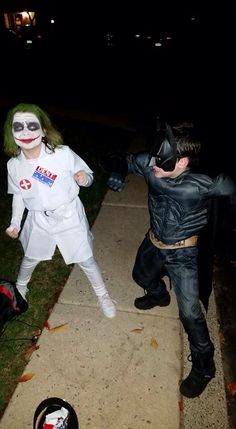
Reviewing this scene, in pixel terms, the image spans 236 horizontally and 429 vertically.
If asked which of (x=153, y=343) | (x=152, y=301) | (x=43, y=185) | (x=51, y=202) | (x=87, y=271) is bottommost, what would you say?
(x=153, y=343)

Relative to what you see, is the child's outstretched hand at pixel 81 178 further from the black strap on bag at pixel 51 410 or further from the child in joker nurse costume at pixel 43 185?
the black strap on bag at pixel 51 410

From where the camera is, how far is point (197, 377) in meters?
2.84

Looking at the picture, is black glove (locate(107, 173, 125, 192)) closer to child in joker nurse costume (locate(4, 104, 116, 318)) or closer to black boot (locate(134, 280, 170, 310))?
child in joker nurse costume (locate(4, 104, 116, 318))

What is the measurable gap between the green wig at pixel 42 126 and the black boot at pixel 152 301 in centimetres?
174

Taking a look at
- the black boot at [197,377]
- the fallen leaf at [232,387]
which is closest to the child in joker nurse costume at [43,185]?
the black boot at [197,377]

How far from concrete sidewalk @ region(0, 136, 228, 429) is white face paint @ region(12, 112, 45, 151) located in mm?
1760

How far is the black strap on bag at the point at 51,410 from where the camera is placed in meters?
2.58

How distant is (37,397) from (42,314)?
879 millimetres

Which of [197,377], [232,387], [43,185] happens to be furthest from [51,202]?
[232,387]

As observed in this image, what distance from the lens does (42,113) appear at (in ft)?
9.12

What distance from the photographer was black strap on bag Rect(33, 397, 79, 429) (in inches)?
102

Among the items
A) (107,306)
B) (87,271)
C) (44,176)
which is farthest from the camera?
(107,306)

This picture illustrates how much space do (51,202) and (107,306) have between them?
1.24 metres

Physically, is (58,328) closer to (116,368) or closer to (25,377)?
(25,377)
